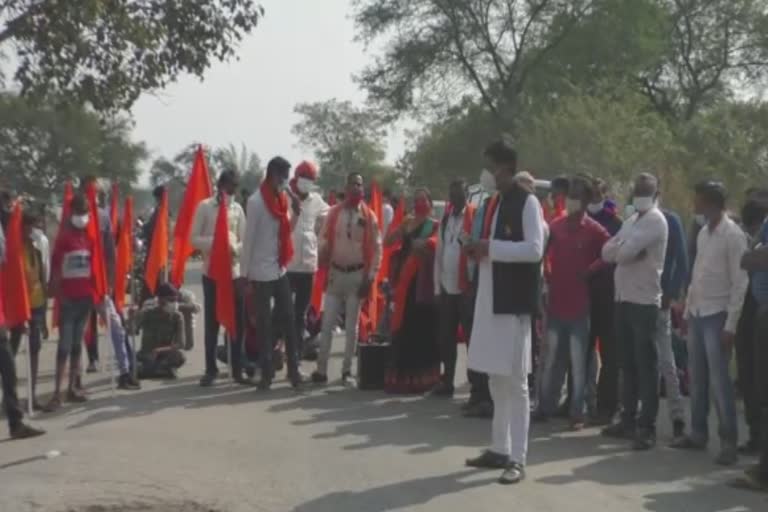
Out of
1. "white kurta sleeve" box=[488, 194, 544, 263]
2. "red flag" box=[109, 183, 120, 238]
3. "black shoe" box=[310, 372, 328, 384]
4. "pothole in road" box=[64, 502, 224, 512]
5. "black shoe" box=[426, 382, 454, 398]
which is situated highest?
"red flag" box=[109, 183, 120, 238]

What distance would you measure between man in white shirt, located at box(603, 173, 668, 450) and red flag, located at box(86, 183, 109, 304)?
194 inches

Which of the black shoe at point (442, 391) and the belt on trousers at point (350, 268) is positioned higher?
the belt on trousers at point (350, 268)

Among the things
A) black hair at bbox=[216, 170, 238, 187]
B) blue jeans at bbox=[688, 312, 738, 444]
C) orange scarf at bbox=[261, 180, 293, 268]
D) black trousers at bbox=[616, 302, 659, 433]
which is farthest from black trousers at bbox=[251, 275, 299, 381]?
blue jeans at bbox=[688, 312, 738, 444]

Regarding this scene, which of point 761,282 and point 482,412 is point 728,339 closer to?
point 761,282

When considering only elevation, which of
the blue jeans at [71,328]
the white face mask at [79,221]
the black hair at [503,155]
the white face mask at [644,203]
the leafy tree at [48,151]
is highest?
the leafy tree at [48,151]

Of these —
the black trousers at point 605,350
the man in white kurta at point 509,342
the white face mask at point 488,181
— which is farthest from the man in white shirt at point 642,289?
the man in white kurta at point 509,342

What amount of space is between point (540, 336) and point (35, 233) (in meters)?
5.17

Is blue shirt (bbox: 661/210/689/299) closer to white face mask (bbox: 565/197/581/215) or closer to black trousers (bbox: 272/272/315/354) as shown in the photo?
white face mask (bbox: 565/197/581/215)

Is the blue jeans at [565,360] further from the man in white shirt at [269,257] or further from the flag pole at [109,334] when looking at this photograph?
the flag pole at [109,334]

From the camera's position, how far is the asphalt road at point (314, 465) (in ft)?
27.4

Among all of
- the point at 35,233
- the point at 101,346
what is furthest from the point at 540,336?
the point at 101,346

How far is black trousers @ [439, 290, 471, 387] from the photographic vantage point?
12750 mm

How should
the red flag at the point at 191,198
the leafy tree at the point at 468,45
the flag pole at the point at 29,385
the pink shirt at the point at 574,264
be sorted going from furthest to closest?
the leafy tree at the point at 468,45 < the red flag at the point at 191,198 < the flag pole at the point at 29,385 < the pink shirt at the point at 574,264

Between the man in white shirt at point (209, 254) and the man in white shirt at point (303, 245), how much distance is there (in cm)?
63
